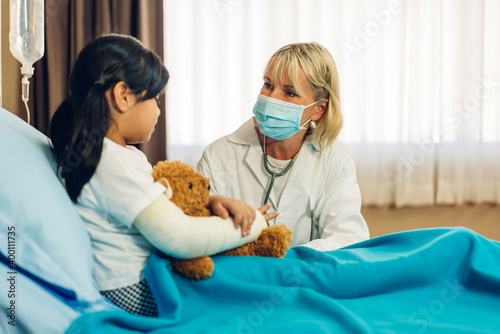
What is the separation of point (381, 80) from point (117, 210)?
2.70 m

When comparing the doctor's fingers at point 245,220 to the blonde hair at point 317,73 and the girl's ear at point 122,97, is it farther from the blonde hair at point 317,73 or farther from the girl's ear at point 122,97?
the blonde hair at point 317,73

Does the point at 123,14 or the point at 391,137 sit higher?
the point at 123,14

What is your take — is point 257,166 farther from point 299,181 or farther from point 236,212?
point 236,212

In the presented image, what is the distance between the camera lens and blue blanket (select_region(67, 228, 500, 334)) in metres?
0.85

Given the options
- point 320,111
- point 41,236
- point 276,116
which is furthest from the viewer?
point 320,111

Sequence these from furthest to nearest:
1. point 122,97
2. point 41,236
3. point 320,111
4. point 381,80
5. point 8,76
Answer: point 381,80
point 8,76
point 320,111
point 122,97
point 41,236

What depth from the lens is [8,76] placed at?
2855 mm

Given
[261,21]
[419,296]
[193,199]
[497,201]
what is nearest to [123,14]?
[261,21]

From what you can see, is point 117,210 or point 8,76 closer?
point 117,210

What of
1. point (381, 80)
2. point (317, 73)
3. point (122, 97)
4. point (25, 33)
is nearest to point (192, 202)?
point (122, 97)

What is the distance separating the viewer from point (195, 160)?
3115mm

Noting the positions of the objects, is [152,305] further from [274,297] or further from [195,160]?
[195,160]

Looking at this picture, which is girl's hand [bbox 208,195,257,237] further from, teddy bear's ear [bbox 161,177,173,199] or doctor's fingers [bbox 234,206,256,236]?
teddy bear's ear [bbox 161,177,173,199]

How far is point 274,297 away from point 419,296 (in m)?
0.32
